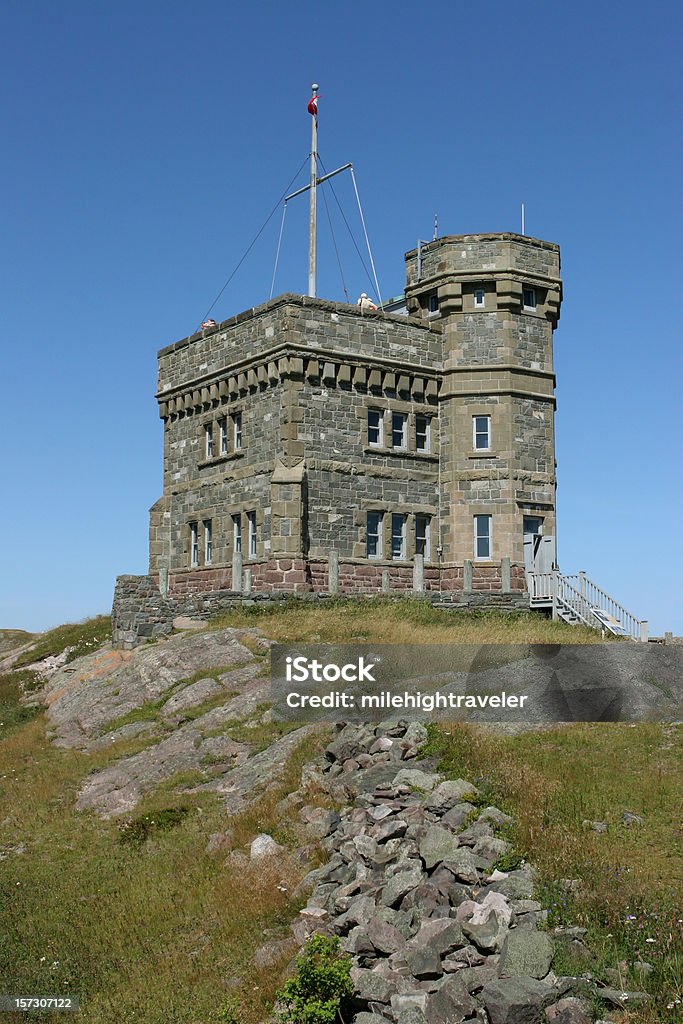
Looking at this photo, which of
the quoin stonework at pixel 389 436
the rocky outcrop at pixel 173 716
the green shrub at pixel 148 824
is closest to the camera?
the green shrub at pixel 148 824

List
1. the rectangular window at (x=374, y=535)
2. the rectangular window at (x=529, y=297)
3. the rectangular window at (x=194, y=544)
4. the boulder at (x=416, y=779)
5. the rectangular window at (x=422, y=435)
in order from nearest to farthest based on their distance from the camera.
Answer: the boulder at (x=416, y=779) < the rectangular window at (x=374, y=535) < the rectangular window at (x=422, y=435) < the rectangular window at (x=529, y=297) < the rectangular window at (x=194, y=544)

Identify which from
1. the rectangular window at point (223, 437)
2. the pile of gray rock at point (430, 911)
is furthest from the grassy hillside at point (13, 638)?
the pile of gray rock at point (430, 911)

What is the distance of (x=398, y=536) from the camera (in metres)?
Result: 36.8

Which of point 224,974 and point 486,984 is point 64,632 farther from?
point 486,984

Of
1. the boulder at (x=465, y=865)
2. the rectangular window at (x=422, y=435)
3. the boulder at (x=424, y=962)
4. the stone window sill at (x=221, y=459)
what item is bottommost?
the boulder at (x=424, y=962)

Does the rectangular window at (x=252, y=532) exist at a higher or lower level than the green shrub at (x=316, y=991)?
higher

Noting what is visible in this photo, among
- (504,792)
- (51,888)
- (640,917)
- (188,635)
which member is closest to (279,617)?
(188,635)

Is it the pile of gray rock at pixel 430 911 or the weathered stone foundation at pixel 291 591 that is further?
the weathered stone foundation at pixel 291 591

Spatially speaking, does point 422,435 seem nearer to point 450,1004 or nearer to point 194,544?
point 194,544

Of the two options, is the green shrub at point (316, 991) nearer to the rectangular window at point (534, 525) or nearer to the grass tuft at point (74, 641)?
the grass tuft at point (74, 641)

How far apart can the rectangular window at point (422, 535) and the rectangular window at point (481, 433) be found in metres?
3.13

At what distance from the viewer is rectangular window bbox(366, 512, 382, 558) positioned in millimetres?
36062

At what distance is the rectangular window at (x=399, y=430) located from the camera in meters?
37.1

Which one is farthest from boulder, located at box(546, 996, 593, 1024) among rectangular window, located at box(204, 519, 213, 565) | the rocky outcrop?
rectangular window, located at box(204, 519, 213, 565)
